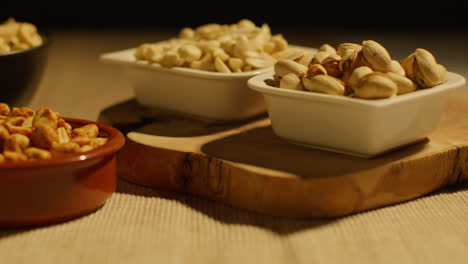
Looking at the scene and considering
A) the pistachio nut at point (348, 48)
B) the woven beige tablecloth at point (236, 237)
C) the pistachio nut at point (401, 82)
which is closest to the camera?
the woven beige tablecloth at point (236, 237)

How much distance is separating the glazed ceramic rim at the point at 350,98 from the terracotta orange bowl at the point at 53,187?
0.24 meters

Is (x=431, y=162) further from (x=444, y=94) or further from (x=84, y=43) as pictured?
(x=84, y=43)

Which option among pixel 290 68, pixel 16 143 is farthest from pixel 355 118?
pixel 16 143

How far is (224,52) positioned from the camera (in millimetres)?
1208

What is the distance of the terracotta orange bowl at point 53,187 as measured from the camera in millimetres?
883

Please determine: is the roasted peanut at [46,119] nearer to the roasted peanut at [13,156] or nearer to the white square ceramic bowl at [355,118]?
the roasted peanut at [13,156]

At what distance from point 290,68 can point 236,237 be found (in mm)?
276

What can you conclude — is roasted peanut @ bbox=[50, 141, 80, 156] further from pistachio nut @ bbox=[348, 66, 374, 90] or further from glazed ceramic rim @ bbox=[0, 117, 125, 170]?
pistachio nut @ bbox=[348, 66, 374, 90]

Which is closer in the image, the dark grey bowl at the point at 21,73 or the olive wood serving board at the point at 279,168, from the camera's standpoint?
the olive wood serving board at the point at 279,168

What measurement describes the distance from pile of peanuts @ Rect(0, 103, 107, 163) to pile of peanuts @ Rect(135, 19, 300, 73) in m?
0.26

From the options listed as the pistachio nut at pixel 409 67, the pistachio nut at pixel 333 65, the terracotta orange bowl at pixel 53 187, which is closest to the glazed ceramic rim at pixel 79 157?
the terracotta orange bowl at pixel 53 187

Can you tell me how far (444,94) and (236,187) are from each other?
34cm

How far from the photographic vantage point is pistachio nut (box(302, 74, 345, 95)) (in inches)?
38.3

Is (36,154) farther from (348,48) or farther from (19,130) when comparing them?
(348,48)
